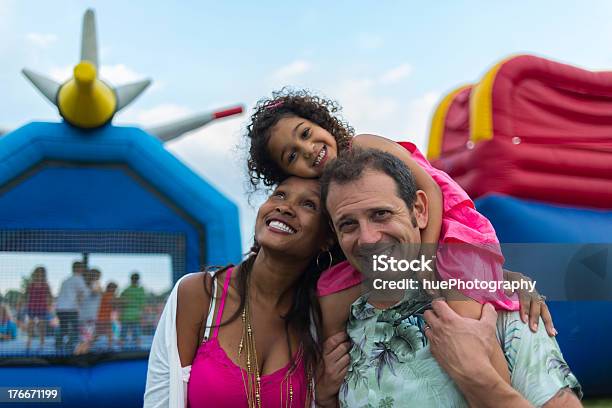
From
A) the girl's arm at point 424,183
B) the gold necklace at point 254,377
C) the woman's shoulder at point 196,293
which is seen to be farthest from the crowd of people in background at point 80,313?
the girl's arm at point 424,183

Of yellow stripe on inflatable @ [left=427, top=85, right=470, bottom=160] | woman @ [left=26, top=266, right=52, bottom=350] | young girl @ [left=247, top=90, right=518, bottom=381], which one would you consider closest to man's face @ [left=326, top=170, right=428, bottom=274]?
young girl @ [left=247, top=90, right=518, bottom=381]

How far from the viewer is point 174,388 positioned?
63.3 inches

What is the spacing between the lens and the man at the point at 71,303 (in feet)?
13.2

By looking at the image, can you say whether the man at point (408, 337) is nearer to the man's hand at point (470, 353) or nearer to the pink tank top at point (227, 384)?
the man's hand at point (470, 353)

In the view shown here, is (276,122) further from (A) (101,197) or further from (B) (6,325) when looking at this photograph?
(B) (6,325)

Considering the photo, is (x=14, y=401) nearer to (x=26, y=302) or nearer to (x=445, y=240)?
(x=26, y=302)

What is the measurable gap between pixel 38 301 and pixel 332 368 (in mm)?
3121

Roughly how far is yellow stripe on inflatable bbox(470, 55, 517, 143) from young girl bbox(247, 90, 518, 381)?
2220mm

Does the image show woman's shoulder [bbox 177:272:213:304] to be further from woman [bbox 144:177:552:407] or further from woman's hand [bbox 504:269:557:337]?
woman's hand [bbox 504:269:557:337]

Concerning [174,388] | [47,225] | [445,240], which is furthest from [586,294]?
[47,225]

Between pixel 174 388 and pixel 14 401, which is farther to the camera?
pixel 14 401

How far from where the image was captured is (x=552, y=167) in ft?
13.5

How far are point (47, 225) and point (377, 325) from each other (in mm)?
3274

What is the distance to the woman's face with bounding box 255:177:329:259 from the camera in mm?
1679
